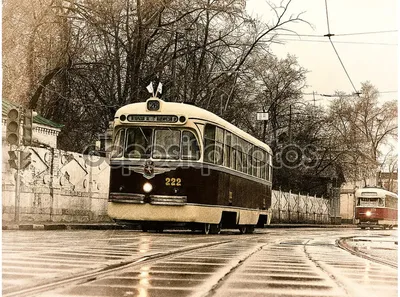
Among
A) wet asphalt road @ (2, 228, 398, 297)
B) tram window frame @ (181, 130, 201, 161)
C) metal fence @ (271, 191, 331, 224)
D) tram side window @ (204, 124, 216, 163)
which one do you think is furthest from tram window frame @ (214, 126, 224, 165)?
metal fence @ (271, 191, 331, 224)

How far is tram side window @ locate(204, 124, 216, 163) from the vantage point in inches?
629

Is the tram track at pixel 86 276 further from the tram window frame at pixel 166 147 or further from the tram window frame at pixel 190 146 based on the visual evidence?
the tram window frame at pixel 190 146

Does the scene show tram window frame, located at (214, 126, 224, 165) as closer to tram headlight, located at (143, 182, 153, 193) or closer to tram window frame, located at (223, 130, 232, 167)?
tram window frame, located at (223, 130, 232, 167)

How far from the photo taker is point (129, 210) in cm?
1535

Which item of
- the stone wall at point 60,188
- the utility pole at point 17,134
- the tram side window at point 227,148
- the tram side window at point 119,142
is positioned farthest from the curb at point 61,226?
the tram side window at point 227,148

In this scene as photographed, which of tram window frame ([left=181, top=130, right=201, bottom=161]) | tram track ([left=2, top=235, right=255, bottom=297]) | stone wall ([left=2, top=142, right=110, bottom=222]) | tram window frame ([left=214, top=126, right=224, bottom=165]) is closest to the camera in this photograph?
tram track ([left=2, top=235, right=255, bottom=297])

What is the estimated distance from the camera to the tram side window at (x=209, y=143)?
16.0 metres

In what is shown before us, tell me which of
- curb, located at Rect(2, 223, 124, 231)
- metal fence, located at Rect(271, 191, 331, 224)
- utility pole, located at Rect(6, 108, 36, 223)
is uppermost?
utility pole, located at Rect(6, 108, 36, 223)

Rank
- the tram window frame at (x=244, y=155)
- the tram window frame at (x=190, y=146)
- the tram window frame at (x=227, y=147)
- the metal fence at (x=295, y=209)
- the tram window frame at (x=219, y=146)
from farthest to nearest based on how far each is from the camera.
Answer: the metal fence at (x=295, y=209), the tram window frame at (x=244, y=155), the tram window frame at (x=227, y=147), the tram window frame at (x=219, y=146), the tram window frame at (x=190, y=146)

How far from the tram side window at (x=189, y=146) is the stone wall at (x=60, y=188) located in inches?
151

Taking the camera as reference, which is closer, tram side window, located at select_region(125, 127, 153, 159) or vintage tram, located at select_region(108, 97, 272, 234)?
vintage tram, located at select_region(108, 97, 272, 234)

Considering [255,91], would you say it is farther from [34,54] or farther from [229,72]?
[34,54]

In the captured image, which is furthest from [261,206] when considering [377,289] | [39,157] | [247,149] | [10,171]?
[377,289]

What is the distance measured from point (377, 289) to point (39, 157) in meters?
14.5
